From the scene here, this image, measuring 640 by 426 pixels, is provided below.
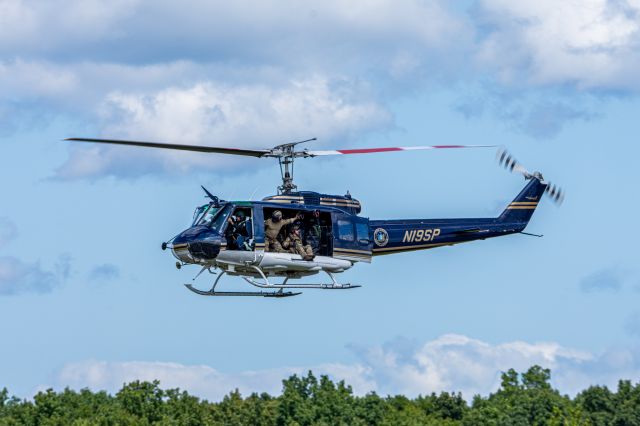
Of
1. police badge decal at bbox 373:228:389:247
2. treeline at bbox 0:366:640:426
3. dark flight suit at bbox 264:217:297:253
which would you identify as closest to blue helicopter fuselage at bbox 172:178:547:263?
police badge decal at bbox 373:228:389:247

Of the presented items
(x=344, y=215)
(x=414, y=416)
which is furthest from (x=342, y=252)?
(x=414, y=416)

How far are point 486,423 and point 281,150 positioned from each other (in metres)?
80.7

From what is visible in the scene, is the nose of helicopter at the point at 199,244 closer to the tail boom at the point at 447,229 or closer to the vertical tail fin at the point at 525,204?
the tail boom at the point at 447,229

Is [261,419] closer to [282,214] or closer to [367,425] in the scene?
[367,425]

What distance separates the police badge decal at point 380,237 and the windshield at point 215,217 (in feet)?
21.3

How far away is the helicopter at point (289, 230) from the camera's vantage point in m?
49.5

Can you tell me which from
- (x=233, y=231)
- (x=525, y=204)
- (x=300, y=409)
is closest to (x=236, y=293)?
(x=233, y=231)

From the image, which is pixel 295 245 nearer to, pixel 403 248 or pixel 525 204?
pixel 403 248

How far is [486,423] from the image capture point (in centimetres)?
12825

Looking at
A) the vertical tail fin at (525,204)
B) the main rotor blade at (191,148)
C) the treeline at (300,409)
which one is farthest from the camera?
the treeline at (300,409)

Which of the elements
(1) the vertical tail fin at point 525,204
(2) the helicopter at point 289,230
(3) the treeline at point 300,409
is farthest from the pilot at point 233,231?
(3) the treeline at point 300,409

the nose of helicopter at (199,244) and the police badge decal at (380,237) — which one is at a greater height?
the police badge decal at (380,237)

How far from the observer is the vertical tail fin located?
5891 cm

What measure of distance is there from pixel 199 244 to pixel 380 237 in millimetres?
7974
